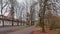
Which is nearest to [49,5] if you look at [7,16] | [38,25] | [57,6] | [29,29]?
[57,6]

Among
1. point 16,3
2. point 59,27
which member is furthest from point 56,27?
point 16,3

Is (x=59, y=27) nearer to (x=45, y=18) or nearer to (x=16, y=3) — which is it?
(x=45, y=18)

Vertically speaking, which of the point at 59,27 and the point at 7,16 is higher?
the point at 7,16

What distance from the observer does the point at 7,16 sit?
8.32ft

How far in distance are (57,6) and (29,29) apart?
2.37 ft

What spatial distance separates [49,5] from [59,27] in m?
0.47

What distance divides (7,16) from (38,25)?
625 mm

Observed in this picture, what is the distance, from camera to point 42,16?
2590 millimetres

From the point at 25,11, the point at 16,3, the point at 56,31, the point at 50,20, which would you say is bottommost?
the point at 56,31

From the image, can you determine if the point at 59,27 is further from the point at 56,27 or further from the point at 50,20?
the point at 50,20

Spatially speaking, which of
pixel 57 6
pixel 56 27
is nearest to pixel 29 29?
pixel 56 27

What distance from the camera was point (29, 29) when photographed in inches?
101

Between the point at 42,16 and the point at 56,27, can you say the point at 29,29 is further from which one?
the point at 56,27

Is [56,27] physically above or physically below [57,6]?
below
